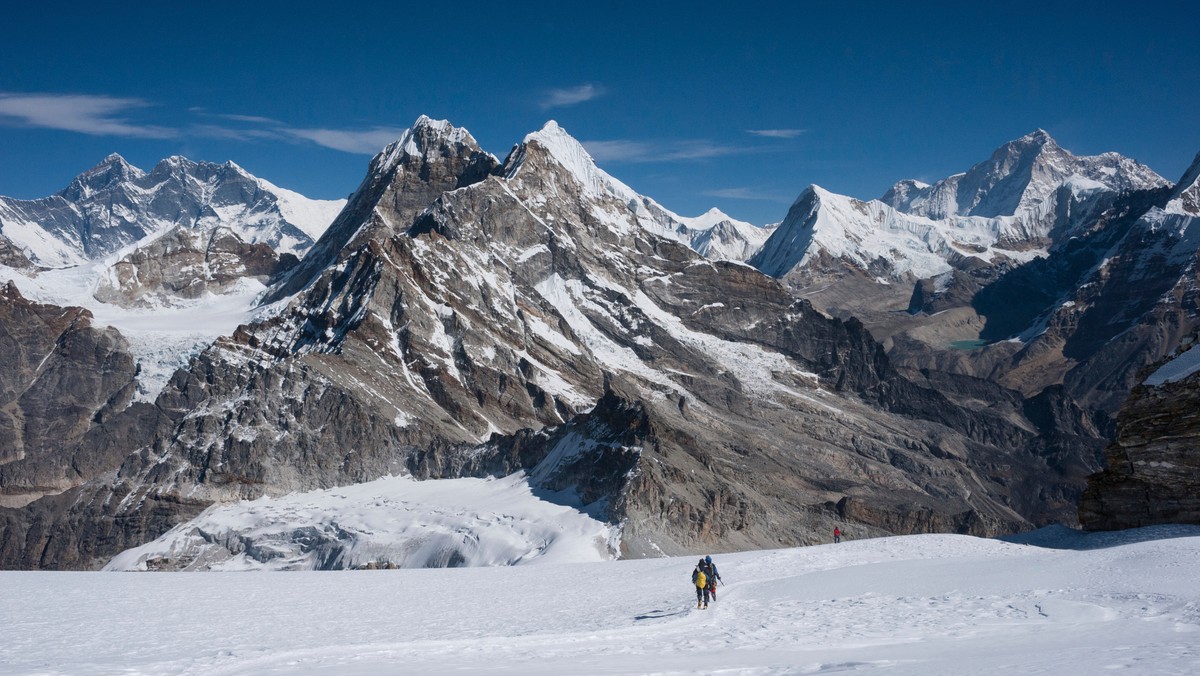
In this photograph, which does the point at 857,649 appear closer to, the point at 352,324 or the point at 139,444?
the point at 352,324

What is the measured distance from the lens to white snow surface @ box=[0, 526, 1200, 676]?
25.4m

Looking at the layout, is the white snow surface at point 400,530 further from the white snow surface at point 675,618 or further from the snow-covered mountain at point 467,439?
the white snow surface at point 675,618

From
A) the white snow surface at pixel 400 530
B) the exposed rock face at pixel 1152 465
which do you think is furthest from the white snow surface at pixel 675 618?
the white snow surface at pixel 400 530

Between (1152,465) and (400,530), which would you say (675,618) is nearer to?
(1152,465)

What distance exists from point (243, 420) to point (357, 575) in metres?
86.9

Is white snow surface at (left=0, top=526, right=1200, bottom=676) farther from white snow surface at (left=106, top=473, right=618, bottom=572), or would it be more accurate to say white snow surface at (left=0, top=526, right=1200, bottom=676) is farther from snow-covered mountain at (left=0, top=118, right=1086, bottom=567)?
snow-covered mountain at (left=0, top=118, right=1086, bottom=567)

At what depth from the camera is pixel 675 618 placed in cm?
3325

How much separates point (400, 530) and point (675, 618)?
70.6 metres

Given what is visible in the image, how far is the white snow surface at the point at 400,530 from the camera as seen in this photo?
9019 centimetres

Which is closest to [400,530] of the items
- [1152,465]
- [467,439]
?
[467,439]

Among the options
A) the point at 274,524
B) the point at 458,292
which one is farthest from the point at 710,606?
the point at 458,292

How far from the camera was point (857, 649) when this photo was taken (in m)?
26.4

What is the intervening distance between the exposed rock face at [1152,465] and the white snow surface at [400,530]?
43.6 meters

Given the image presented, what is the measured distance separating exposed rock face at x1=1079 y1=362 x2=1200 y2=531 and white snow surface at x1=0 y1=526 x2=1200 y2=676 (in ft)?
6.23
